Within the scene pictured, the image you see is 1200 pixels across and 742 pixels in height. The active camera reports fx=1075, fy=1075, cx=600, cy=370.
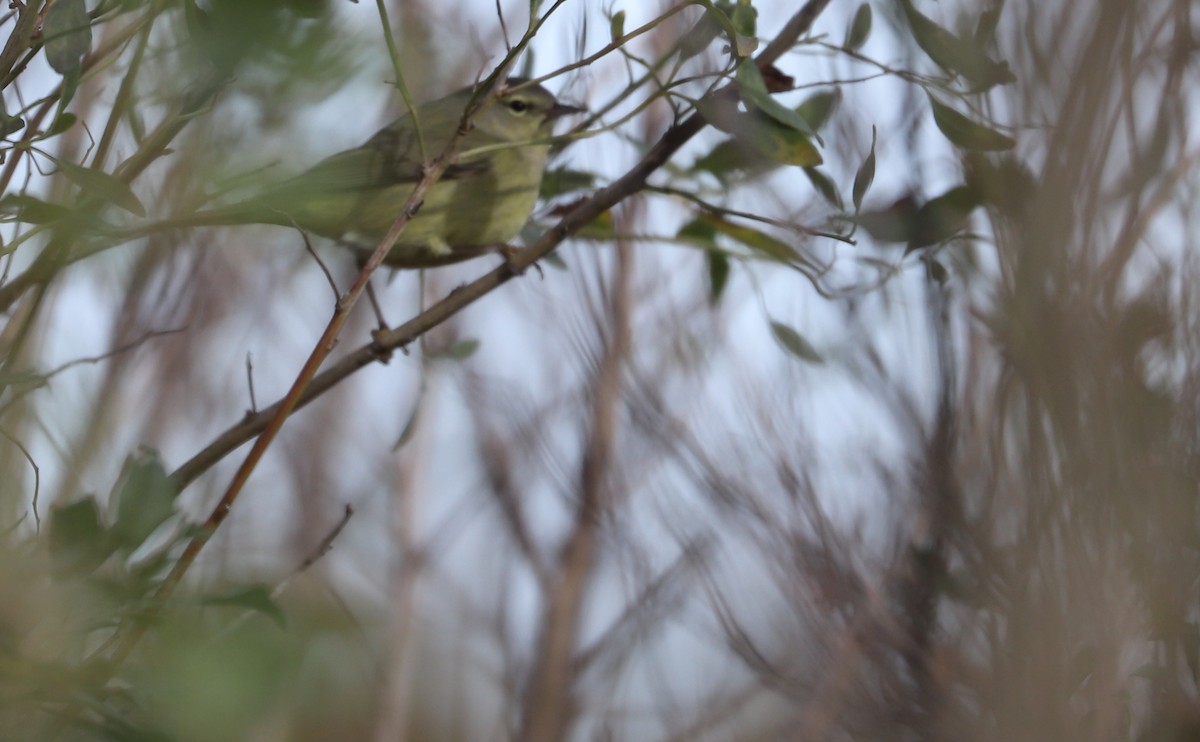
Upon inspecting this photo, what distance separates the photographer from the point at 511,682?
315 cm

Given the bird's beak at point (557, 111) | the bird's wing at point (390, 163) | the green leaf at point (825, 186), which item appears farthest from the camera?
the bird's beak at point (557, 111)

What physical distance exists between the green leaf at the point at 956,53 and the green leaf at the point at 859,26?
0.19 metres

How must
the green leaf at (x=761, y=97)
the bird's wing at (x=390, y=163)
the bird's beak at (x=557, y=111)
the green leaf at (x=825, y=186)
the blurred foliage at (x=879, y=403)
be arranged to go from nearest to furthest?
the blurred foliage at (x=879, y=403) → the green leaf at (x=761, y=97) → the green leaf at (x=825, y=186) → the bird's wing at (x=390, y=163) → the bird's beak at (x=557, y=111)

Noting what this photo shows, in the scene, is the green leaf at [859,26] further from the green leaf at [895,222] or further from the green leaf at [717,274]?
the green leaf at [717,274]

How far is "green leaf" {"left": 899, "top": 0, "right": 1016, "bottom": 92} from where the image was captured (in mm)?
1330

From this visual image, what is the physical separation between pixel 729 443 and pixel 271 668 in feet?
3.70

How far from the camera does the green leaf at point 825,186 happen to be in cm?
168

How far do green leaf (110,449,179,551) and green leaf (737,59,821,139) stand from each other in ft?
2.61

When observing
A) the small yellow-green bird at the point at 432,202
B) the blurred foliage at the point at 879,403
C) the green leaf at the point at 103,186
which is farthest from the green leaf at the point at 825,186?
the green leaf at the point at 103,186

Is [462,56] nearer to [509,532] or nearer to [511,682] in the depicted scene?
[509,532]

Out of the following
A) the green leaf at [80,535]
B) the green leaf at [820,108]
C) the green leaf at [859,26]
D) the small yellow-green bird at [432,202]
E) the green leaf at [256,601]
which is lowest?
the green leaf at [256,601]

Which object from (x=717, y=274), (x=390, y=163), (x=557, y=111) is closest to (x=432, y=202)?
(x=390, y=163)

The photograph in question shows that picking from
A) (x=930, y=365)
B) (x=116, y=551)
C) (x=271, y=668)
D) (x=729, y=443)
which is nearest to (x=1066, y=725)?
(x=930, y=365)

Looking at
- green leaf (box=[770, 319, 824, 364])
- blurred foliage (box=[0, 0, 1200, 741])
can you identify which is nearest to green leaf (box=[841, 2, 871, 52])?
blurred foliage (box=[0, 0, 1200, 741])
